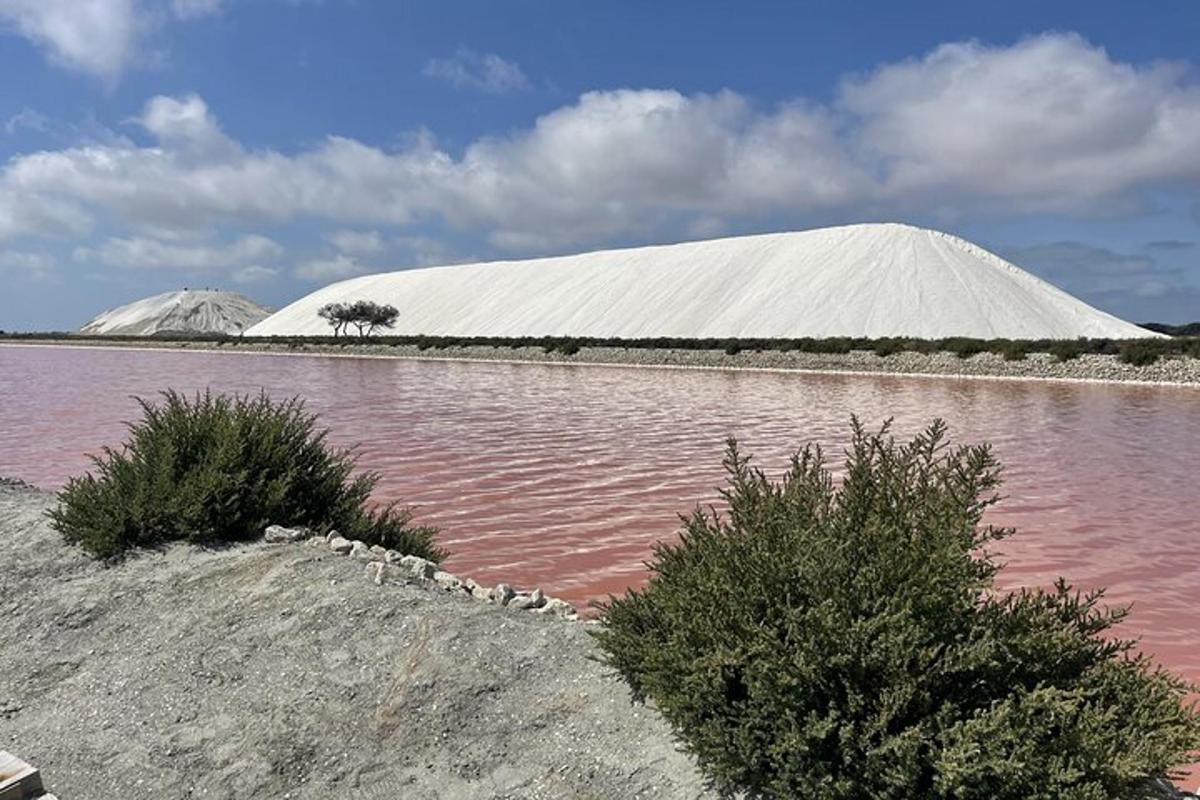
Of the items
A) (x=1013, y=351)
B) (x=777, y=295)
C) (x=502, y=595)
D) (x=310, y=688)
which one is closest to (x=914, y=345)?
(x=1013, y=351)

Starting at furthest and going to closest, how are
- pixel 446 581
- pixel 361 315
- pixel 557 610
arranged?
pixel 361 315
pixel 446 581
pixel 557 610

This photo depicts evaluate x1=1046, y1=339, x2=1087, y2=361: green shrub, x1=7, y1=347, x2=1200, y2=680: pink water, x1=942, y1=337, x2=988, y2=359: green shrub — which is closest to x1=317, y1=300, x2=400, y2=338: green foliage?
x1=7, y1=347, x2=1200, y2=680: pink water

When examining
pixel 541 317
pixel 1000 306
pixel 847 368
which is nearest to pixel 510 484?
pixel 847 368

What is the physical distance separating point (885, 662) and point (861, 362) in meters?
45.1

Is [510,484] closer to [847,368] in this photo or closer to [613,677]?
[613,677]

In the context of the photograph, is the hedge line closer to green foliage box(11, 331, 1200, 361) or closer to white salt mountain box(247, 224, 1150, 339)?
green foliage box(11, 331, 1200, 361)

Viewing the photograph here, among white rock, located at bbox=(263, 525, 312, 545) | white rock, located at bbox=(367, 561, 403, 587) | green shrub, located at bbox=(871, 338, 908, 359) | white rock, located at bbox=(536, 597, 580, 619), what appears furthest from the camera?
green shrub, located at bbox=(871, 338, 908, 359)

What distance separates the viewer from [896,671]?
2.81m

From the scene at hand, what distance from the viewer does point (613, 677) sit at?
388 cm

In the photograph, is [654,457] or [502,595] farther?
[654,457]

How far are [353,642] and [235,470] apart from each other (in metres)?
2.55

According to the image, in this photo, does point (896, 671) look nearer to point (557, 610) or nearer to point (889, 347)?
point (557, 610)

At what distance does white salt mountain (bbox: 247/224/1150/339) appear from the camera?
243 feet

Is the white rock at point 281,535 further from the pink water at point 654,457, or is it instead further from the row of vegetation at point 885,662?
the row of vegetation at point 885,662
